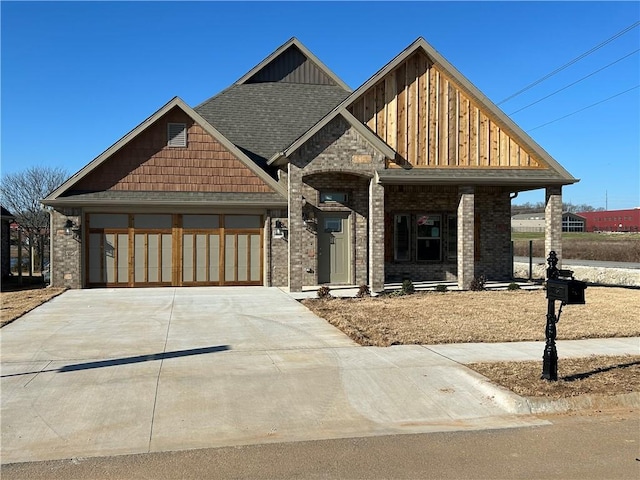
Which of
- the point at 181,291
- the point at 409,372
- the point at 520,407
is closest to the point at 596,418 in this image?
the point at 520,407

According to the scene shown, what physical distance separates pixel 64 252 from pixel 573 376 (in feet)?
53.8

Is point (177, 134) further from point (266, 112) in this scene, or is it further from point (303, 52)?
point (303, 52)

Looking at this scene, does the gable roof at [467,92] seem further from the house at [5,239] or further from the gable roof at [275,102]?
the house at [5,239]

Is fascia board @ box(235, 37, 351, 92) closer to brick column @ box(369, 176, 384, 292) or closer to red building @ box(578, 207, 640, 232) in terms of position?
brick column @ box(369, 176, 384, 292)

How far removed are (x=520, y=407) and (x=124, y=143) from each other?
16238mm

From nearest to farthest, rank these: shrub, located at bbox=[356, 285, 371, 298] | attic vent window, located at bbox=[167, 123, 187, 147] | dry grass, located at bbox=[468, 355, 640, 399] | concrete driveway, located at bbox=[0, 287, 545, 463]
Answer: concrete driveway, located at bbox=[0, 287, 545, 463], dry grass, located at bbox=[468, 355, 640, 399], shrub, located at bbox=[356, 285, 371, 298], attic vent window, located at bbox=[167, 123, 187, 147]

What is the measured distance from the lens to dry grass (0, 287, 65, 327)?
13.2 metres

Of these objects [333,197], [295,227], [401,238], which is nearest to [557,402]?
[295,227]

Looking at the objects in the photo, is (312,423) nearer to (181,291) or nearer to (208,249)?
(181,291)

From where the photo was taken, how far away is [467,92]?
61.9ft

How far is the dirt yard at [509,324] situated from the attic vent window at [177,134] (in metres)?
7.63

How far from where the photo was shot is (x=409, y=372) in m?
8.02

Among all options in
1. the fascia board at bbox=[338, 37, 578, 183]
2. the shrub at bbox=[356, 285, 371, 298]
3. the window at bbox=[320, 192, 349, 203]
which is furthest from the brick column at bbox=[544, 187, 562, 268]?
the window at bbox=[320, 192, 349, 203]

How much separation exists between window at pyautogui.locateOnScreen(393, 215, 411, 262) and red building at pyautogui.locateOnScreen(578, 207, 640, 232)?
7935 centimetres
